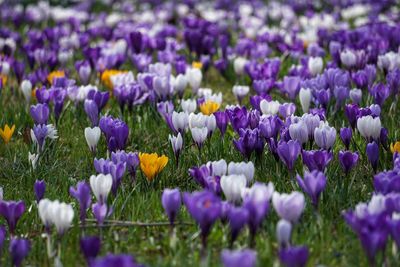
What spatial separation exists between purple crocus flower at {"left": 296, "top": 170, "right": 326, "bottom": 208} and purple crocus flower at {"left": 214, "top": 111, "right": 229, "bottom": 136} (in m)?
1.10

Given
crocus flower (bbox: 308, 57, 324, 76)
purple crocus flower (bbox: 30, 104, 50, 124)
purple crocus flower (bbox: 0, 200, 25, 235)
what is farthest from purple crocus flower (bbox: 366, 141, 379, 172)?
crocus flower (bbox: 308, 57, 324, 76)

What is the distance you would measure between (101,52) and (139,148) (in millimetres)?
2320

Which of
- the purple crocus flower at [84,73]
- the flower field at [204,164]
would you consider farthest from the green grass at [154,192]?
the purple crocus flower at [84,73]

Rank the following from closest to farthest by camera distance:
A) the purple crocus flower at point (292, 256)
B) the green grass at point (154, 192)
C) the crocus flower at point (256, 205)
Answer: the purple crocus flower at point (292, 256) → the crocus flower at point (256, 205) → the green grass at point (154, 192)

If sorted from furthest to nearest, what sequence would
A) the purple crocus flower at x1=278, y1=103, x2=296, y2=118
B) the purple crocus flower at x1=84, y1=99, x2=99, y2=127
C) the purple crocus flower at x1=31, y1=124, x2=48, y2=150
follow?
the purple crocus flower at x1=84, y1=99, x2=99, y2=127
the purple crocus flower at x1=278, y1=103, x2=296, y2=118
the purple crocus flower at x1=31, y1=124, x2=48, y2=150

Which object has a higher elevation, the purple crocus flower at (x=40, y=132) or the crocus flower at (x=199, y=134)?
the purple crocus flower at (x=40, y=132)

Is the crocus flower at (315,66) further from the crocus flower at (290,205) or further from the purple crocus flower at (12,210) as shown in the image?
the purple crocus flower at (12,210)

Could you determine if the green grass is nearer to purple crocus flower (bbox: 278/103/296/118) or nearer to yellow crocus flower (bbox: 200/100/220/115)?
yellow crocus flower (bbox: 200/100/220/115)

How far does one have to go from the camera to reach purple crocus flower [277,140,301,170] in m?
3.42

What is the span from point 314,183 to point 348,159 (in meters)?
0.47

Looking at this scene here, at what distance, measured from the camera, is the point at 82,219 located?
3.01m

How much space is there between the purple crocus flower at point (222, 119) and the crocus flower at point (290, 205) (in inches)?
52.5

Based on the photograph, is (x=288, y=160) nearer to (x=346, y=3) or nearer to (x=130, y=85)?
(x=130, y=85)

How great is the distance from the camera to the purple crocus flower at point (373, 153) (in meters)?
3.44
